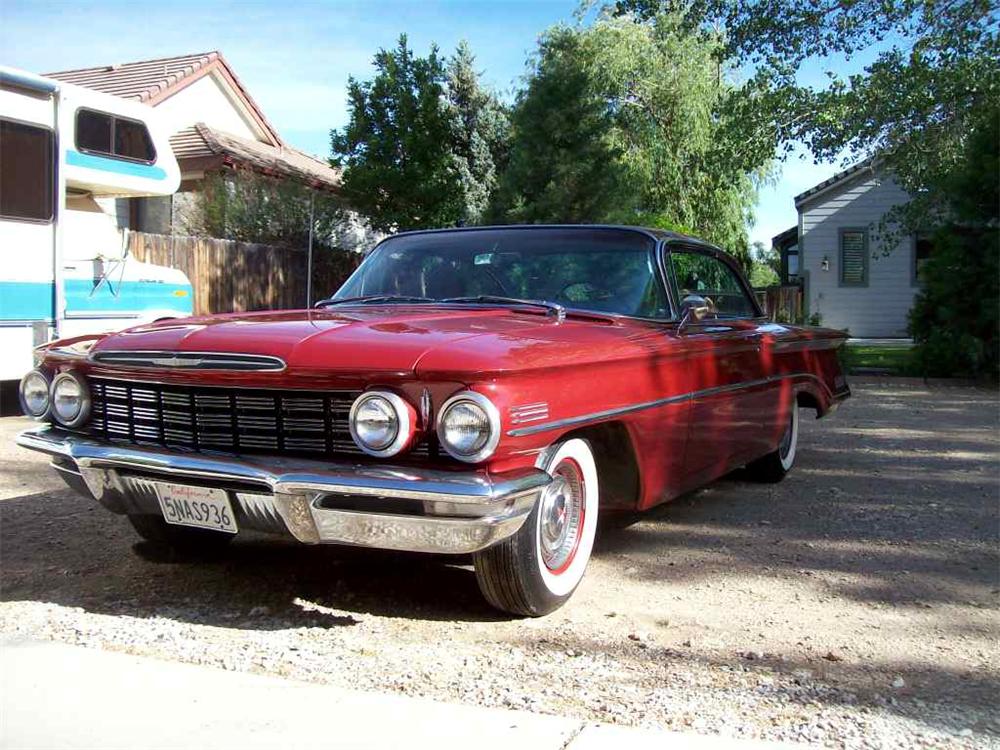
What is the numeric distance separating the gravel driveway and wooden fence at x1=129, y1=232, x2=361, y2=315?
30.3 feet

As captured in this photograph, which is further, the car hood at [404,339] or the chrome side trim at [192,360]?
the chrome side trim at [192,360]

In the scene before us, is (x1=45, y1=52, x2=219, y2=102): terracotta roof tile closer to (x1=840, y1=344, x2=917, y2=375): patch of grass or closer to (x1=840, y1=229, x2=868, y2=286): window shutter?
(x1=840, y1=344, x2=917, y2=375): patch of grass

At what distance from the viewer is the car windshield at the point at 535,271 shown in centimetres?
474

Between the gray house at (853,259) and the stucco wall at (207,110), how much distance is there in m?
14.0

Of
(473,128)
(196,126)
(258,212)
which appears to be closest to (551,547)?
(258,212)

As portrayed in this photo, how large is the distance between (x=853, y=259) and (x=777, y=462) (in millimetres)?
19985

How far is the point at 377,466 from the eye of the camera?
3.37 metres

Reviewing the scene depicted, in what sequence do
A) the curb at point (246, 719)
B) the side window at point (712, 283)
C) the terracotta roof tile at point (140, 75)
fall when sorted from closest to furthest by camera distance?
the curb at point (246, 719)
the side window at point (712, 283)
the terracotta roof tile at point (140, 75)

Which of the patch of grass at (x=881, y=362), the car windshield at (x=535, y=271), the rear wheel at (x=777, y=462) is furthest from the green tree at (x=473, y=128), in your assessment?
the car windshield at (x=535, y=271)

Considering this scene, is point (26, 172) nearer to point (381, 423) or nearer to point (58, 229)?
point (58, 229)

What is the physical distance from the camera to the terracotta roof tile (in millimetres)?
20938

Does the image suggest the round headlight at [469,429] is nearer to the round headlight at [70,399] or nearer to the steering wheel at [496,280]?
the steering wheel at [496,280]

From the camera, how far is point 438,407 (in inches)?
132

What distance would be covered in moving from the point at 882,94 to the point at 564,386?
11.9 meters
